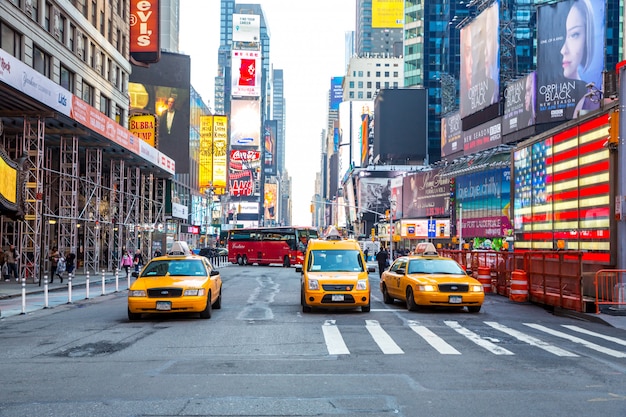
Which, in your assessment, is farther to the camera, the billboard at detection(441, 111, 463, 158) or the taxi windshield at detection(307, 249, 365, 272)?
the billboard at detection(441, 111, 463, 158)

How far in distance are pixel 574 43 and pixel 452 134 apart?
3944 cm

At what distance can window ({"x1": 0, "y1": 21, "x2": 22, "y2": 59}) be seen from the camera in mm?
34375

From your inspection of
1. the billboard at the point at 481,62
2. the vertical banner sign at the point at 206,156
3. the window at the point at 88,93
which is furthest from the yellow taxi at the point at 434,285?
the vertical banner sign at the point at 206,156

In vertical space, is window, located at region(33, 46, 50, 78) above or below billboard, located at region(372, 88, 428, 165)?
below

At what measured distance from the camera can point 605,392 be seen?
830 centimetres

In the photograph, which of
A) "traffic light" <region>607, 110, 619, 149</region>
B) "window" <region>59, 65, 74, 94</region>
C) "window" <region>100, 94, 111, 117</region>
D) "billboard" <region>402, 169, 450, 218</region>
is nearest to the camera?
"traffic light" <region>607, 110, 619, 149</region>

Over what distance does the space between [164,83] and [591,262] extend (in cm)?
7004

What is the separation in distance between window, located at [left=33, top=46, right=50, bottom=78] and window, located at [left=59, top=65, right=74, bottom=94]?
6.30 ft

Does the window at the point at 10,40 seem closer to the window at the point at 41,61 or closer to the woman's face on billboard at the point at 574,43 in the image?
the window at the point at 41,61

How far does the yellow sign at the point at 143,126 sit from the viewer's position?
60938 mm

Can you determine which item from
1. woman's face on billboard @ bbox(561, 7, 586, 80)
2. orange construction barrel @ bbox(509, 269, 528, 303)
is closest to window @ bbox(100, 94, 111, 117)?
orange construction barrel @ bbox(509, 269, 528, 303)

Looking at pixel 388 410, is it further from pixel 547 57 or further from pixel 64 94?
pixel 547 57

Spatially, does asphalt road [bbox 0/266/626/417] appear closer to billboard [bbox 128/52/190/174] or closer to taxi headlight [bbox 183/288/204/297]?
taxi headlight [bbox 183/288/204/297]

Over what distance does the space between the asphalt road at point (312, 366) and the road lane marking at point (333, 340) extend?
0.07 feet
